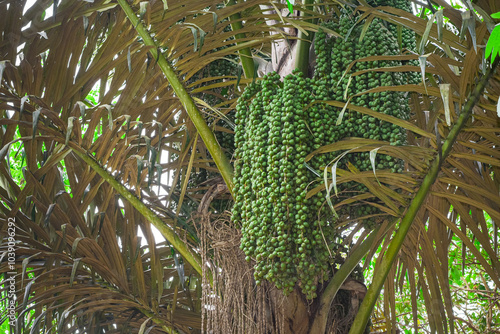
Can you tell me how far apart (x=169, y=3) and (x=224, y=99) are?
23.6 inches

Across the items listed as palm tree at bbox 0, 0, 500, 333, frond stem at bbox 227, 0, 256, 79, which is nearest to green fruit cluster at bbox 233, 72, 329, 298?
palm tree at bbox 0, 0, 500, 333

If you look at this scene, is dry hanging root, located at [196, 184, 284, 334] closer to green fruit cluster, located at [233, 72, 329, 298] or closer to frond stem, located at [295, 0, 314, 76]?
green fruit cluster, located at [233, 72, 329, 298]

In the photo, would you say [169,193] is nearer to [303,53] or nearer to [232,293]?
[232,293]

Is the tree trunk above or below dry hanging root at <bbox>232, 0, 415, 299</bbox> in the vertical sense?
below

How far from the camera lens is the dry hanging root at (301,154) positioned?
1784 mm

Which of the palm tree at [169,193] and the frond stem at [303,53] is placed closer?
the palm tree at [169,193]

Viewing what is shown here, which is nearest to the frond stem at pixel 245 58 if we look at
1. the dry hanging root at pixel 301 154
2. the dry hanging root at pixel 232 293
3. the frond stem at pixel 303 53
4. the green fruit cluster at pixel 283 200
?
the frond stem at pixel 303 53

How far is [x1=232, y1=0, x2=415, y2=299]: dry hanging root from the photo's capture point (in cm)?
178

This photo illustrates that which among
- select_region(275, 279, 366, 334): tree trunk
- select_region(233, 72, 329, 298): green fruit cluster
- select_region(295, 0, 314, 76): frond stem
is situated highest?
select_region(295, 0, 314, 76): frond stem

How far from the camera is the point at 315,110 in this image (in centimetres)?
190

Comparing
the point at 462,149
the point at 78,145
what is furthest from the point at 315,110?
the point at 78,145

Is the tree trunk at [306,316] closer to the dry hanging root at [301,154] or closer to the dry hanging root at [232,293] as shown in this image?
the dry hanging root at [232,293]

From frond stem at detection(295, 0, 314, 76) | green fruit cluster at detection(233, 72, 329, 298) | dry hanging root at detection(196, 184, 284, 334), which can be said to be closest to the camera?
green fruit cluster at detection(233, 72, 329, 298)

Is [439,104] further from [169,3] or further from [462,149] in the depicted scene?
[169,3]
